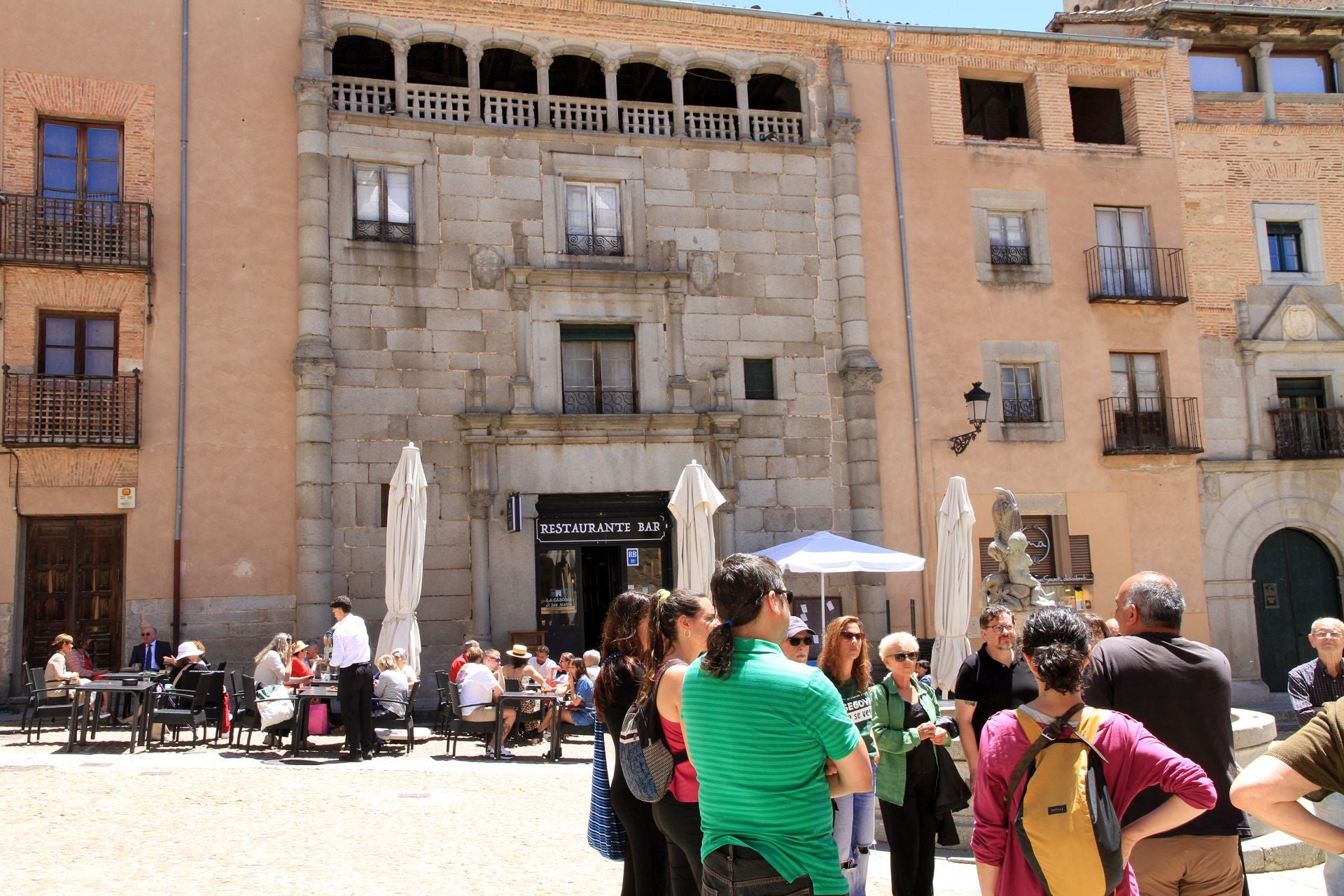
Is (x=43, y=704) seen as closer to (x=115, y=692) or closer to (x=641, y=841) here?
(x=115, y=692)

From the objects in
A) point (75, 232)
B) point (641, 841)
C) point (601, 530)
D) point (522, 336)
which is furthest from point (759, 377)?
point (641, 841)

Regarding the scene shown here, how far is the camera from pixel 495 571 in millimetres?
17703

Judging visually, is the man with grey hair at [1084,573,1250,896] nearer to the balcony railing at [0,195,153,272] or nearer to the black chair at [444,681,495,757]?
the black chair at [444,681,495,757]

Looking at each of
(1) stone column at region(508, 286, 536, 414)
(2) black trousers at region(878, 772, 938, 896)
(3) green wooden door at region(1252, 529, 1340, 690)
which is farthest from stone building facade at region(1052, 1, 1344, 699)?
(2) black trousers at region(878, 772, 938, 896)

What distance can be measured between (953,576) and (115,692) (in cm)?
963

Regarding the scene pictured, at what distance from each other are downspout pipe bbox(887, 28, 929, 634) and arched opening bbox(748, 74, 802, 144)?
5.47ft

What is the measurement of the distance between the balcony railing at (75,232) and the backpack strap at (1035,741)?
16.0 meters

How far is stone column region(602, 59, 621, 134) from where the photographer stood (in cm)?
1938

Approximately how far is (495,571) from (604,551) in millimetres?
1813

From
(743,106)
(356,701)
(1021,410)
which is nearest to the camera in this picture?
(356,701)

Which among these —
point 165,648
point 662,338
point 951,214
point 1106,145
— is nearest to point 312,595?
point 165,648

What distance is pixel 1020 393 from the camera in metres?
20.8

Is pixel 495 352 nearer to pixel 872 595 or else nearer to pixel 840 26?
pixel 872 595

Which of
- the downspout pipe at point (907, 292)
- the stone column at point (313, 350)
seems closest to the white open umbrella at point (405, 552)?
the stone column at point (313, 350)
